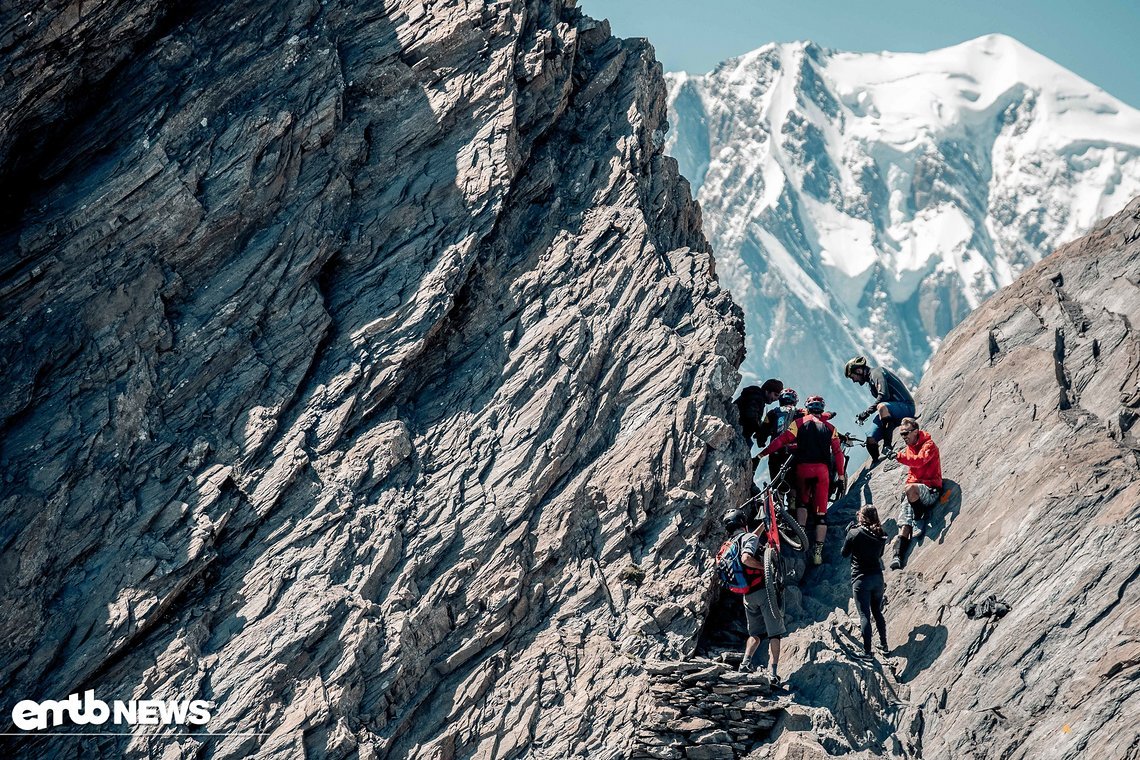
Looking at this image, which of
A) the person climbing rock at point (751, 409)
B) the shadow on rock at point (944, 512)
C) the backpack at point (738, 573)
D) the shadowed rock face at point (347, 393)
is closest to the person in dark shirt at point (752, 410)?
the person climbing rock at point (751, 409)

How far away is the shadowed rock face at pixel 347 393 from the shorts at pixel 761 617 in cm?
183

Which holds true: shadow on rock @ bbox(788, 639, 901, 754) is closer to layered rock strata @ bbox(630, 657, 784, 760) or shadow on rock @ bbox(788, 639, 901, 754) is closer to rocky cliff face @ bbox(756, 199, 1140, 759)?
rocky cliff face @ bbox(756, 199, 1140, 759)

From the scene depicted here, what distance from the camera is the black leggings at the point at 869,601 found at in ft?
70.1

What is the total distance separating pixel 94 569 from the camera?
20.6 meters

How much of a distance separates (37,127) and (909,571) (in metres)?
21.4

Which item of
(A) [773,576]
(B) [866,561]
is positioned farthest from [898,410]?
(A) [773,576]

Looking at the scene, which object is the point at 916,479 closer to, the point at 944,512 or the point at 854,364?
the point at 944,512

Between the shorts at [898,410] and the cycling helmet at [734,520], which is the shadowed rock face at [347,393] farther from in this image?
the shorts at [898,410]

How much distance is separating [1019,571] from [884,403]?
235 inches

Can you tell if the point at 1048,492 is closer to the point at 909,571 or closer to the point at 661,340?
the point at 909,571

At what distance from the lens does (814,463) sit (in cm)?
2378

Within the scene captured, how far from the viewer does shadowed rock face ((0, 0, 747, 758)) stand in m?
20.6

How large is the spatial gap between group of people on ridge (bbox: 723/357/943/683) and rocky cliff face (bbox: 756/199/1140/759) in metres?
0.62

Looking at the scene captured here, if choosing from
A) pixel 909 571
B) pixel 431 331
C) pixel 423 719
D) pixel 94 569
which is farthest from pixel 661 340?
pixel 94 569
